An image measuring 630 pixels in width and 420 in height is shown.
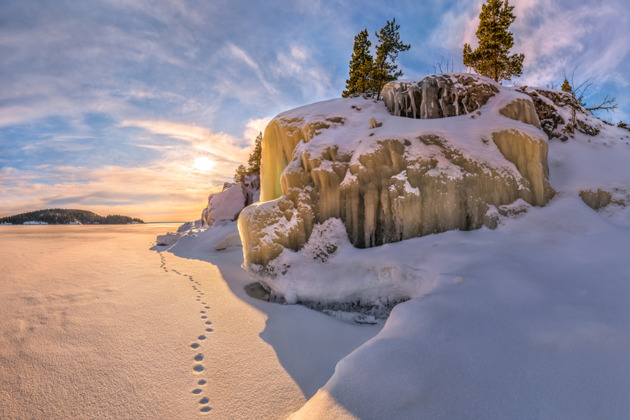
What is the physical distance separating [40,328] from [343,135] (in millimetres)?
7489

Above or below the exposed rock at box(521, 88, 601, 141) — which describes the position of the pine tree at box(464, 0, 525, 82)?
above

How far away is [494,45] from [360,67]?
956 centimetres

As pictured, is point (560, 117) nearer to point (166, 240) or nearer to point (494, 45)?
point (494, 45)

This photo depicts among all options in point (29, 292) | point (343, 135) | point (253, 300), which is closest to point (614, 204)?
point (343, 135)

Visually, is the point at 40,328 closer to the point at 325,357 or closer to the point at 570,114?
the point at 325,357

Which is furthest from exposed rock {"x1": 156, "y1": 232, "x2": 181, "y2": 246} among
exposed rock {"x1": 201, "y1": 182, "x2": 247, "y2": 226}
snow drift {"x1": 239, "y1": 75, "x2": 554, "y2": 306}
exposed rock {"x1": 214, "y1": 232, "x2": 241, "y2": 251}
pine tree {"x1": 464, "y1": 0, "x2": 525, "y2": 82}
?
pine tree {"x1": 464, "y1": 0, "x2": 525, "y2": 82}

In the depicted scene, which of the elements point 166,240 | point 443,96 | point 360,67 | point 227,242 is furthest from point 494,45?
point 166,240

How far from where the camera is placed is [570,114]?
8516mm

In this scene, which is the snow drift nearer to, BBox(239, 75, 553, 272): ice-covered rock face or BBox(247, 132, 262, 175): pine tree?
BBox(239, 75, 553, 272): ice-covered rock face

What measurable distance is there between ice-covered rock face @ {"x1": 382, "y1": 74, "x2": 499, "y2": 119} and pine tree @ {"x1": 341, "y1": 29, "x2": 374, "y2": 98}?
599 inches

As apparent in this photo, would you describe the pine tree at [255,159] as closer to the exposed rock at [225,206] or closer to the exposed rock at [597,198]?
the exposed rock at [225,206]

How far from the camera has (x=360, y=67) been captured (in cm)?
2188

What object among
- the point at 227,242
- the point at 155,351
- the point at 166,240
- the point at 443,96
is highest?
the point at 443,96

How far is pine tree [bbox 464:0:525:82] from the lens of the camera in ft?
53.7
